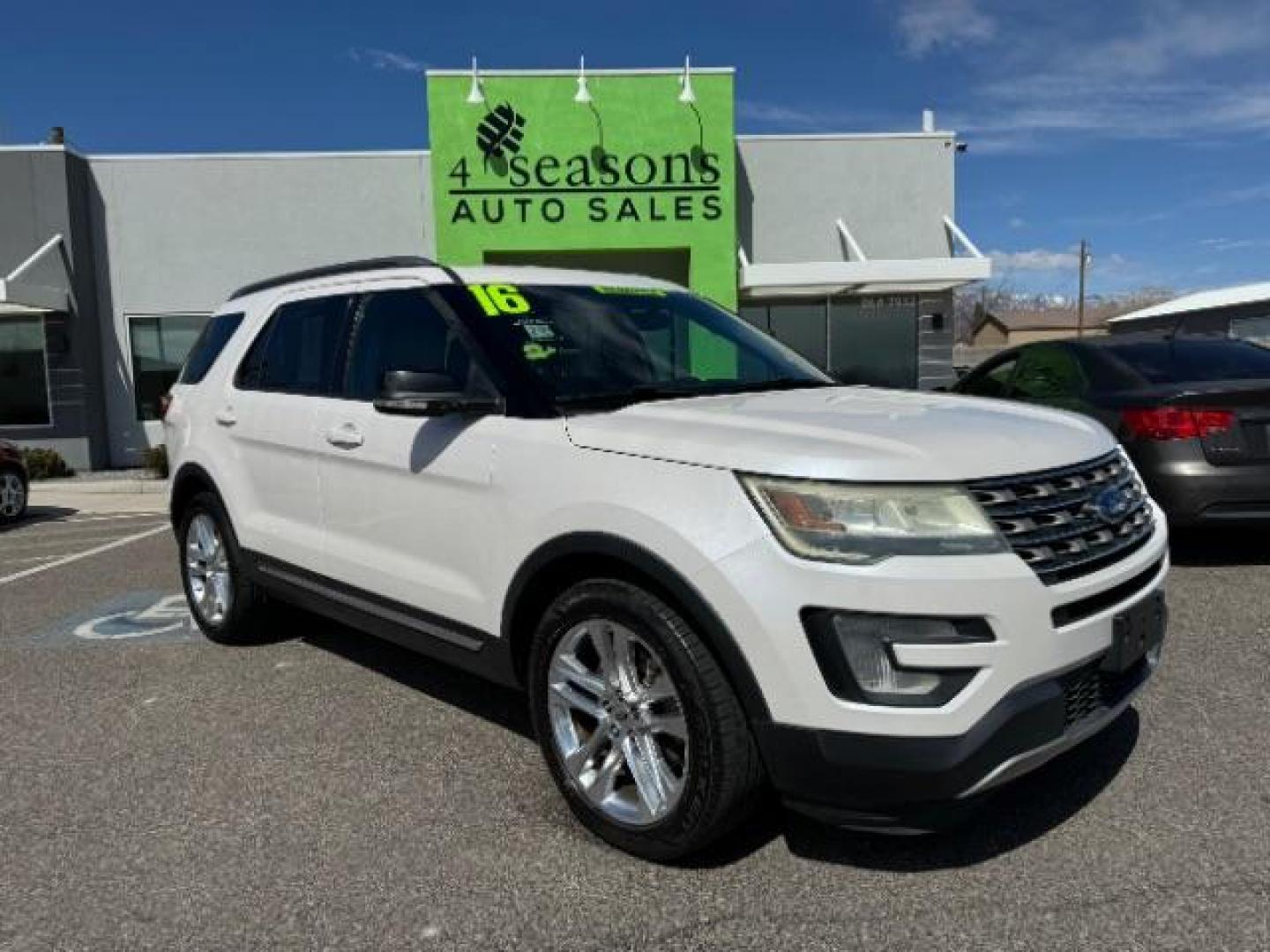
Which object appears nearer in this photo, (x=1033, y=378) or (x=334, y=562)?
(x=334, y=562)

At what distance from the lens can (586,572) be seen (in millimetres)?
3027

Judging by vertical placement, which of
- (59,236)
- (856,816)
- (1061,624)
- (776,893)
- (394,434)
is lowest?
(776,893)

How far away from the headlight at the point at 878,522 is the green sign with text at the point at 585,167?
1384cm

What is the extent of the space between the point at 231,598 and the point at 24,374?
14.2m

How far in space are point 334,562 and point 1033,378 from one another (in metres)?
5.31

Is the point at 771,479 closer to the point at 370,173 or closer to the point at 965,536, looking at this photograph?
the point at 965,536

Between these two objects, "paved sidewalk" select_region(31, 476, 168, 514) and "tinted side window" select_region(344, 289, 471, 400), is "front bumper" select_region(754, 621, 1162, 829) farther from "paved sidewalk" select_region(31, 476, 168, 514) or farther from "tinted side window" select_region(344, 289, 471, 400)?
"paved sidewalk" select_region(31, 476, 168, 514)

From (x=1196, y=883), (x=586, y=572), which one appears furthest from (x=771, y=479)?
(x=1196, y=883)

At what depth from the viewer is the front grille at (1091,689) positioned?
8.66ft

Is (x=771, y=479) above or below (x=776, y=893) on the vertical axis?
above

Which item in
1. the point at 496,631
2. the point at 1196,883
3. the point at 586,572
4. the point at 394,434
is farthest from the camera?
the point at 394,434

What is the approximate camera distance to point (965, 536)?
8.20 feet

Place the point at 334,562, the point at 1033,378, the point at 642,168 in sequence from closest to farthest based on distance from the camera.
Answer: the point at 334,562
the point at 1033,378
the point at 642,168

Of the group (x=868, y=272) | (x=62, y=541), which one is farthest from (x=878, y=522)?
(x=868, y=272)
